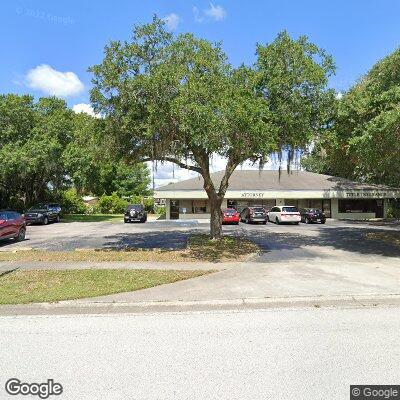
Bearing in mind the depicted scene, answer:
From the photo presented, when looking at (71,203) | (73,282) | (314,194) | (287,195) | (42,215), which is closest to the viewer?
(73,282)

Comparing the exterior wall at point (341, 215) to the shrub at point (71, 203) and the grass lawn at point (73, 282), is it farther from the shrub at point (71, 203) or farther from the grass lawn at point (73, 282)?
the grass lawn at point (73, 282)

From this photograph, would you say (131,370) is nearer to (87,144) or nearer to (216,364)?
(216,364)

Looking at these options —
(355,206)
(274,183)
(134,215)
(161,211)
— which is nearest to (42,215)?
(134,215)

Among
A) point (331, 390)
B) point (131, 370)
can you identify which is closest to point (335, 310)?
point (331, 390)

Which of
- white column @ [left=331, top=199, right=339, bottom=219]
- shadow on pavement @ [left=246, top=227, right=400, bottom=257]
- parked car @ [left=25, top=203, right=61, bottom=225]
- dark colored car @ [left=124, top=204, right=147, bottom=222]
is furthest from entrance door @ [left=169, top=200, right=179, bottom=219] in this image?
shadow on pavement @ [left=246, top=227, right=400, bottom=257]

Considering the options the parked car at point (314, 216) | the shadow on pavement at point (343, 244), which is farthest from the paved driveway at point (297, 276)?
the parked car at point (314, 216)

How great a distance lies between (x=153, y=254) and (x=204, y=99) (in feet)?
19.8

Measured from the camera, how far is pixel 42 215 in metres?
33.9

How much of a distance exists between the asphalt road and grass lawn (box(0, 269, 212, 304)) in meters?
1.31

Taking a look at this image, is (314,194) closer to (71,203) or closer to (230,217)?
(230,217)

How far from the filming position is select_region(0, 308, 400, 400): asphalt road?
4.43 m

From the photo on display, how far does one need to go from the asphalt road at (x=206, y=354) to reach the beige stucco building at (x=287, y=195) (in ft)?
108

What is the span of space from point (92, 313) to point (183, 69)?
29.5ft

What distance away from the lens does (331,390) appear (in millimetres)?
4352
